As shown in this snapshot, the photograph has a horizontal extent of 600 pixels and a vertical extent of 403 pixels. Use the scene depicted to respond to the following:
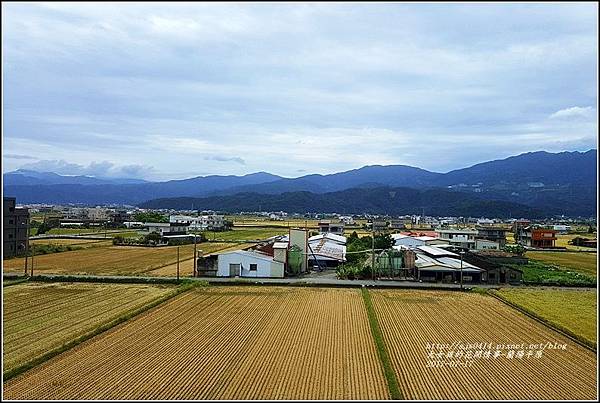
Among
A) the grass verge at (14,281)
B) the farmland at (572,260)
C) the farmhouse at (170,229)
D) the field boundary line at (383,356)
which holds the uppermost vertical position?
the farmhouse at (170,229)

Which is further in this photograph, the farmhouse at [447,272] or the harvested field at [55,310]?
the farmhouse at [447,272]

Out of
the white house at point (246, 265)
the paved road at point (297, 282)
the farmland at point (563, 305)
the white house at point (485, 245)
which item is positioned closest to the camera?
the farmland at point (563, 305)

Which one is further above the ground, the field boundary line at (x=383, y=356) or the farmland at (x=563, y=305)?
the field boundary line at (x=383, y=356)

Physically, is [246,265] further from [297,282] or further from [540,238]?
[540,238]

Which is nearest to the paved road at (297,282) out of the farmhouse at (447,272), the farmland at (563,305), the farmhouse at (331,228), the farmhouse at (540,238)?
the farmhouse at (447,272)

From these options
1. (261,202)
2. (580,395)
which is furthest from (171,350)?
(261,202)

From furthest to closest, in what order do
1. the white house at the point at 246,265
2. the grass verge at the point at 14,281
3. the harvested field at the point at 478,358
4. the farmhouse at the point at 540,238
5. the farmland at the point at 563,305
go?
the farmhouse at the point at 540,238
the white house at the point at 246,265
the grass verge at the point at 14,281
the farmland at the point at 563,305
the harvested field at the point at 478,358

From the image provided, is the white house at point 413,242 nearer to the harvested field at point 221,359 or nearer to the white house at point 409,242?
the white house at point 409,242

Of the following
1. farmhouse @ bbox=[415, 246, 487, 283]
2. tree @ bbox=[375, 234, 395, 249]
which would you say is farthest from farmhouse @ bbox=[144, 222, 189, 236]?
farmhouse @ bbox=[415, 246, 487, 283]

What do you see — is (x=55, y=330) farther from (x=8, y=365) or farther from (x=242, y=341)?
(x=242, y=341)
